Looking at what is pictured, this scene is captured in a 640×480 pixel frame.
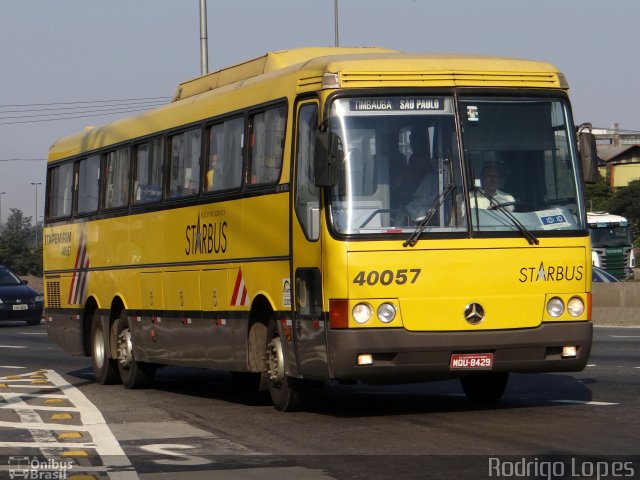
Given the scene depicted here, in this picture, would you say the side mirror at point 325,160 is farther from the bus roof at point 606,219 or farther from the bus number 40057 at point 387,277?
the bus roof at point 606,219

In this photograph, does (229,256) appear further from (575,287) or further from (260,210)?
(575,287)

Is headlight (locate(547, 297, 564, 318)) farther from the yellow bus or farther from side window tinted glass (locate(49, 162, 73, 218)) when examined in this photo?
side window tinted glass (locate(49, 162, 73, 218))

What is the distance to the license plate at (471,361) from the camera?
12664 millimetres

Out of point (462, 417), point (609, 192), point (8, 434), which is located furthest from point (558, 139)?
point (609, 192)

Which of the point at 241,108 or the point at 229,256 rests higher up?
the point at 241,108

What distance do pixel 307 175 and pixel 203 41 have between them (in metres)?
20.5

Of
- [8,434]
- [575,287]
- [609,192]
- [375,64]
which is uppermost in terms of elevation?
[609,192]

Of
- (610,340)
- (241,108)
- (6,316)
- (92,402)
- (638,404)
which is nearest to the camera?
(638,404)

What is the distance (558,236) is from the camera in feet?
42.7

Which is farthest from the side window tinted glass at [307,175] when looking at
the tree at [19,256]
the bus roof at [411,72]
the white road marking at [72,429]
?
the tree at [19,256]

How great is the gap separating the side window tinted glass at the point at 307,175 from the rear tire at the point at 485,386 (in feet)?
A: 8.53

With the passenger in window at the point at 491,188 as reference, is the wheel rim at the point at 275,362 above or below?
below

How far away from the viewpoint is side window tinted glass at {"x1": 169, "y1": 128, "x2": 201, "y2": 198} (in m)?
16.3

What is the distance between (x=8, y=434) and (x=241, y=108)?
4314 millimetres
